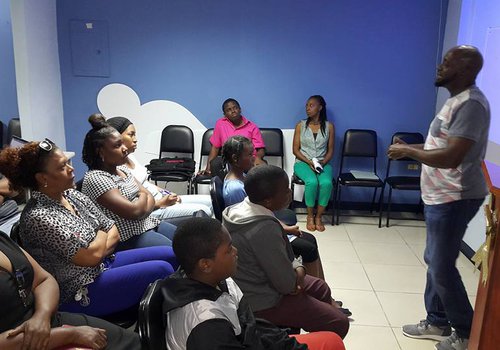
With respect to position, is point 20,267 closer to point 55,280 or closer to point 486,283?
point 55,280

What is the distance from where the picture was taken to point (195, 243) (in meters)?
1.30

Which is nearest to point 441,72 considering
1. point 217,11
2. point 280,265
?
point 280,265

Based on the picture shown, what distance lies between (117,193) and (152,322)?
1114 millimetres

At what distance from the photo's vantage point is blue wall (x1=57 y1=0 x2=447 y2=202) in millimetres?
4465

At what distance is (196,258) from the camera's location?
129 centimetres

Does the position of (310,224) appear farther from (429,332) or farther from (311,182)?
(429,332)

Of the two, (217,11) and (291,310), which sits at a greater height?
(217,11)

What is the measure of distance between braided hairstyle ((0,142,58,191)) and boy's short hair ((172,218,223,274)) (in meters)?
0.77

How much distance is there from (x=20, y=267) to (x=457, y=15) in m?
4.26

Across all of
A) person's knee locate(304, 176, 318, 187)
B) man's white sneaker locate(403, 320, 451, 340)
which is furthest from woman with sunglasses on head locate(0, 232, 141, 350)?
person's knee locate(304, 176, 318, 187)

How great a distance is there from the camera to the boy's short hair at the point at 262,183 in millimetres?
1818

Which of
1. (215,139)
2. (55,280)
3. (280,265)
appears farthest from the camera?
(215,139)

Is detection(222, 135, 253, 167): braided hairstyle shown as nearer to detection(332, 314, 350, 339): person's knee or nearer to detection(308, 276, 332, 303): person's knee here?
detection(308, 276, 332, 303): person's knee

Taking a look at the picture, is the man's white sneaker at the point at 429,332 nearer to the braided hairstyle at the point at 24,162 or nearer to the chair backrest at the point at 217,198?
the chair backrest at the point at 217,198
